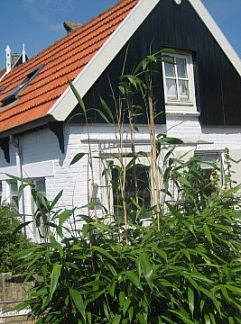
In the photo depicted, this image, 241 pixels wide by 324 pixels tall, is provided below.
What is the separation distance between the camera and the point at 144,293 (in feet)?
10.6

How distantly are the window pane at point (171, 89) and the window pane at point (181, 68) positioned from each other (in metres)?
0.24

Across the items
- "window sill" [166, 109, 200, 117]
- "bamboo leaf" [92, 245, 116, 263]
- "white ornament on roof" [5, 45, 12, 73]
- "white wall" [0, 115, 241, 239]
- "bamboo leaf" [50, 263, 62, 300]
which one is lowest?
"bamboo leaf" [50, 263, 62, 300]

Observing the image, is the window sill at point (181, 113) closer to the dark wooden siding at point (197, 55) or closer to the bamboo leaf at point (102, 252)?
the dark wooden siding at point (197, 55)

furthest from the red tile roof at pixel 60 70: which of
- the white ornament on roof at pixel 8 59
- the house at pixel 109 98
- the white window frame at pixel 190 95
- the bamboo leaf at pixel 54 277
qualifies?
the white ornament on roof at pixel 8 59

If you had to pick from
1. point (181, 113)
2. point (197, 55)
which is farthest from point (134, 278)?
point (197, 55)

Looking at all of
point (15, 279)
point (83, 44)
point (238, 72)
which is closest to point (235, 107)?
point (238, 72)

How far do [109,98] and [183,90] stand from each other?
2228mm

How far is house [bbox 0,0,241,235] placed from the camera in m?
7.78

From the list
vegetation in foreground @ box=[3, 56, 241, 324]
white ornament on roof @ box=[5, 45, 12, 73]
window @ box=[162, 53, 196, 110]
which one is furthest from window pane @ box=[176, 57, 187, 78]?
white ornament on roof @ box=[5, 45, 12, 73]

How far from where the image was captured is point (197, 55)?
32.3 ft

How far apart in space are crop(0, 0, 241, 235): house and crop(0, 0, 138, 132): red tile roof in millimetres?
27

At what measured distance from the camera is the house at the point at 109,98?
7.78 meters

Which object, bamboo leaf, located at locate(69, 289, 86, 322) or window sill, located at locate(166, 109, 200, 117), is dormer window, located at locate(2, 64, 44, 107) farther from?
bamboo leaf, located at locate(69, 289, 86, 322)

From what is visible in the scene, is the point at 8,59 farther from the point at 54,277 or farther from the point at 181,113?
the point at 54,277
